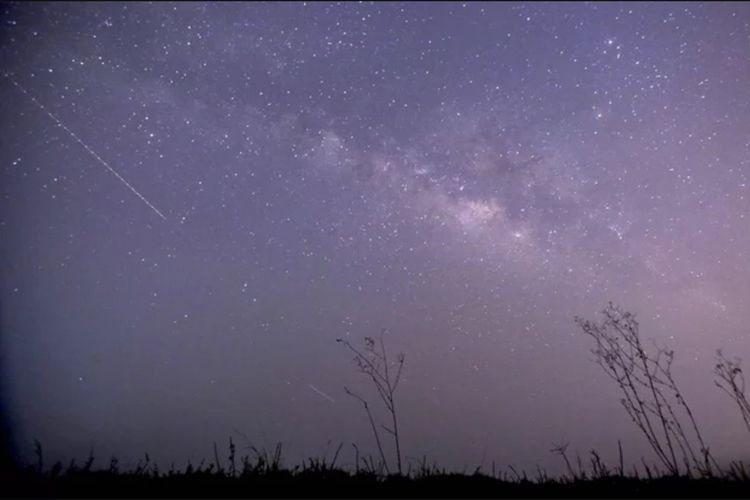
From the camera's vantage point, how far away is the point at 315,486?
3.91m

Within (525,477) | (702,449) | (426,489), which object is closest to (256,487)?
(426,489)

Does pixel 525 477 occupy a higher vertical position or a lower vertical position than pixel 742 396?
lower

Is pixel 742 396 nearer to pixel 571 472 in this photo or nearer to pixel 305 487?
pixel 571 472

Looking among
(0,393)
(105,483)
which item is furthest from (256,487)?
(0,393)

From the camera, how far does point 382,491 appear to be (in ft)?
12.8

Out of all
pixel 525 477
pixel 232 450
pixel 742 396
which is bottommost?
pixel 525 477

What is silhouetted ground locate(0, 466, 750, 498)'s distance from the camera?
337cm

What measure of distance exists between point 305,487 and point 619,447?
3.84 meters

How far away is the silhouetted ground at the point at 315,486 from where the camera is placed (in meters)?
3.37

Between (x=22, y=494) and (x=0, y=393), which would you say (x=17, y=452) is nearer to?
(x=0, y=393)

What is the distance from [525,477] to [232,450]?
3.61 metres

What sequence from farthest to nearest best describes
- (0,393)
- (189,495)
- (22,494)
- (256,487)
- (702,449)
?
(0,393) < (702,449) < (256,487) < (189,495) < (22,494)

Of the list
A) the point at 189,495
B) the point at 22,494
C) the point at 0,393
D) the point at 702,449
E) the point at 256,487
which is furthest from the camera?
the point at 0,393

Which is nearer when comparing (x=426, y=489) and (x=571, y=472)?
(x=426, y=489)
